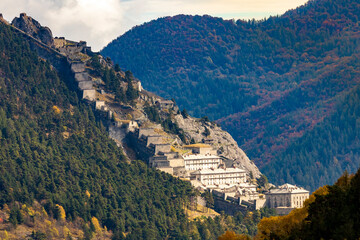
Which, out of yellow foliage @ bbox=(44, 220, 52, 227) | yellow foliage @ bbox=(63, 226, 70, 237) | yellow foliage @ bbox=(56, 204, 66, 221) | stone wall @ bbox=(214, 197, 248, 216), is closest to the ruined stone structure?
stone wall @ bbox=(214, 197, 248, 216)

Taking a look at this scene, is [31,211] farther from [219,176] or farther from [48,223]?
[219,176]

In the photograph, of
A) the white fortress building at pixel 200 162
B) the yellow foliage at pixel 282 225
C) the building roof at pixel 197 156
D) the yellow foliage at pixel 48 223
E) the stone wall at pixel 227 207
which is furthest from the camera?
the building roof at pixel 197 156

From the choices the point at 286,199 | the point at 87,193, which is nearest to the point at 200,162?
the point at 286,199

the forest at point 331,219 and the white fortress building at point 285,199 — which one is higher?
the white fortress building at point 285,199

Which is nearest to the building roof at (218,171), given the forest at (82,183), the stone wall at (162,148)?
the stone wall at (162,148)

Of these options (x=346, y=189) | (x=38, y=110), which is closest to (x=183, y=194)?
(x=38, y=110)

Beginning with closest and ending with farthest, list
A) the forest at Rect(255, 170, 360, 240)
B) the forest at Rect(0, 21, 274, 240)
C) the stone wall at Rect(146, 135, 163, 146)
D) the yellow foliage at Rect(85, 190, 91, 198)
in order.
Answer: the forest at Rect(255, 170, 360, 240) → the forest at Rect(0, 21, 274, 240) → the yellow foliage at Rect(85, 190, 91, 198) → the stone wall at Rect(146, 135, 163, 146)

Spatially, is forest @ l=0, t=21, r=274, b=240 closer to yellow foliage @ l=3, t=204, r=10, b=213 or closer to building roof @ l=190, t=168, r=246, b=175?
yellow foliage @ l=3, t=204, r=10, b=213

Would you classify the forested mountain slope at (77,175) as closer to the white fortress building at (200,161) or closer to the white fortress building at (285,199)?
the white fortress building at (200,161)

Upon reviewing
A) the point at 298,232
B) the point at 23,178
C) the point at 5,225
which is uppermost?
the point at 23,178

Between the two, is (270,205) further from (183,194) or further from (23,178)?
(23,178)

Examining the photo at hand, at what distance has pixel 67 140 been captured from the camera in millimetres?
192500

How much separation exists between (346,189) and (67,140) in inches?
4375

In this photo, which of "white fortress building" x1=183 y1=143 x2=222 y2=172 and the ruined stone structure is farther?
"white fortress building" x1=183 y1=143 x2=222 y2=172
